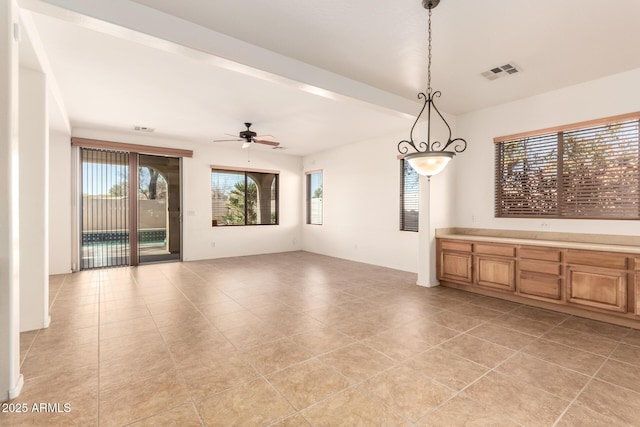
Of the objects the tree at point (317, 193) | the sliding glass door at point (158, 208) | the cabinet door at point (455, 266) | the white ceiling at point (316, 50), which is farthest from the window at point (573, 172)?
the sliding glass door at point (158, 208)

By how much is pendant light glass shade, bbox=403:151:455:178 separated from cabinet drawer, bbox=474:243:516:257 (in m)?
2.24

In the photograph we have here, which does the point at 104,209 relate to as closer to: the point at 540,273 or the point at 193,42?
the point at 193,42

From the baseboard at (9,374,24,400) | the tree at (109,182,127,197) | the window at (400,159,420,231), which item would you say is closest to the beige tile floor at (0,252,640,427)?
the baseboard at (9,374,24,400)

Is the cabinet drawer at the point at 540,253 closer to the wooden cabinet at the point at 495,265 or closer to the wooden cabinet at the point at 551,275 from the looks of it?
the wooden cabinet at the point at 551,275

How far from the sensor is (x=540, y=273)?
3807 millimetres

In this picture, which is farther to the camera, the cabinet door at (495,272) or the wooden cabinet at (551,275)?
the cabinet door at (495,272)

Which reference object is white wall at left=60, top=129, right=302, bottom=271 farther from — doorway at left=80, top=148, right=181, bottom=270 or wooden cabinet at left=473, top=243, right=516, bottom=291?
wooden cabinet at left=473, top=243, right=516, bottom=291

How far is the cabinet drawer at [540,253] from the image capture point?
3.68 m

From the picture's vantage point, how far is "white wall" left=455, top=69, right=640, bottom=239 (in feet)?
11.9

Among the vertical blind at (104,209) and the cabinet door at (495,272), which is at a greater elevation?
the vertical blind at (104,209)

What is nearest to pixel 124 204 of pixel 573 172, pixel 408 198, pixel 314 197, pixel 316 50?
pixel 314 197

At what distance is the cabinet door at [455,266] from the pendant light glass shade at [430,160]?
2.46 meters

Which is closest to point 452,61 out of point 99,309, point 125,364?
point 125,364

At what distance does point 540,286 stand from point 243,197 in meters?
6.75
